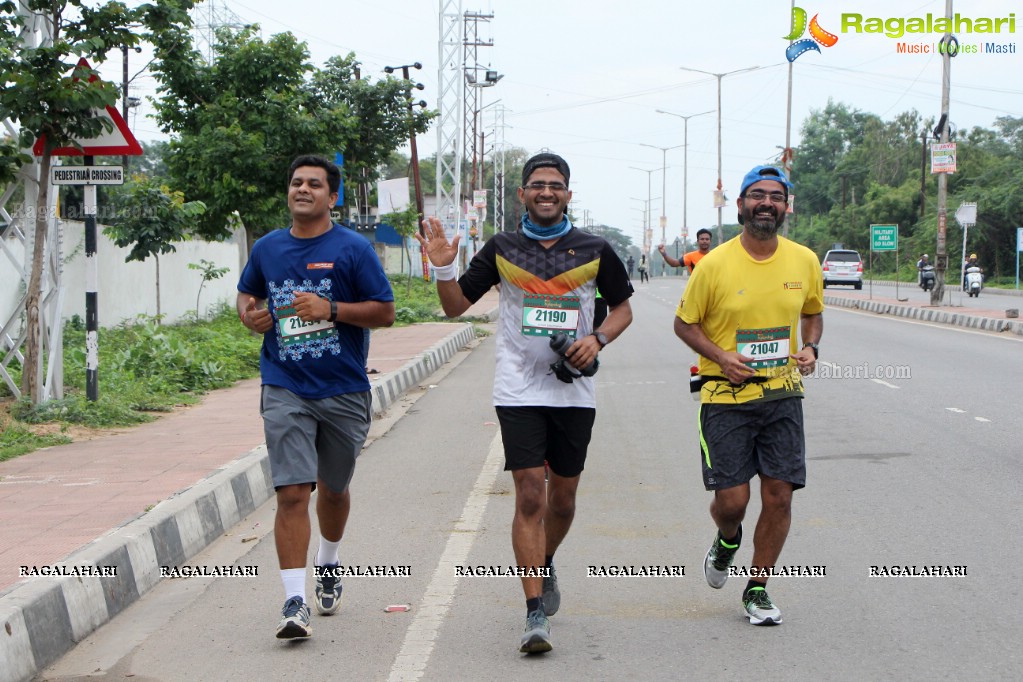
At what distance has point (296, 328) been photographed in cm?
523

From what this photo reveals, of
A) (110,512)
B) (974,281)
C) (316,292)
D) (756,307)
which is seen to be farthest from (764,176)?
(974,281)

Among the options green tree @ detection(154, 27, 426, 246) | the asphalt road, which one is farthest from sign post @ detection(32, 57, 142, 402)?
green tree @ detection(154, 27, 426, 246)

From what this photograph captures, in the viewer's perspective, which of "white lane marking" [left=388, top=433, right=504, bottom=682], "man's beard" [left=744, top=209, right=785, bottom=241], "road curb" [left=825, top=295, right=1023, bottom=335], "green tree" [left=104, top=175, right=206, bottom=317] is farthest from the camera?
"road curb" [left=825, top=295, right=1023, bottom=335]

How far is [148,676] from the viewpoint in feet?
15.3

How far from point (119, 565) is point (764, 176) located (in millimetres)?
3416

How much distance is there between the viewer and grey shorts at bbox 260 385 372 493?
517 centimetres

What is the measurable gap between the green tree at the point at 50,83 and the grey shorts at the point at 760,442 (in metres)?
6.81

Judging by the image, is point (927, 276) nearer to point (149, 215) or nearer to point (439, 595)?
point (149, 215)

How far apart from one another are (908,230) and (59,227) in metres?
62.8

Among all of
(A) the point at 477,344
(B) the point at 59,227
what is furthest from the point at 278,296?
(A) the point at 477,344

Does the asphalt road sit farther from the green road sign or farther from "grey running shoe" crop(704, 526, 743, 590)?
the green road sign

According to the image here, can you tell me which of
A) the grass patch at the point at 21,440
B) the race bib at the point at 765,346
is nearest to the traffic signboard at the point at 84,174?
the grass patch at the point at 21,440

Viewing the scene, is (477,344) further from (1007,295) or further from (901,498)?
(1007,295)

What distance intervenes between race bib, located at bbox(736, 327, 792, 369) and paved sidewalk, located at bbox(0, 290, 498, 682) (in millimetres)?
3010
